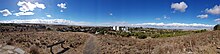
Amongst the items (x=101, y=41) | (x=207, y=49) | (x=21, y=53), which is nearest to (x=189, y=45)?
(x=207, y=49)

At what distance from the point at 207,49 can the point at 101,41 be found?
6.58m

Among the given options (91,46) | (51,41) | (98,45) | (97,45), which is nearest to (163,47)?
(98,45)

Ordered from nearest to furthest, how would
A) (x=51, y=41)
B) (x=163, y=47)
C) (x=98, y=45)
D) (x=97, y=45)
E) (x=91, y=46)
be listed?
Answer: 1. (x=163, y=47)
2. (x=51, y=41)
3. (x=98, y=45)
4. (x=97, y=45)
5. (x=91, y=46)

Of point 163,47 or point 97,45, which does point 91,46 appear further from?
point 163,47

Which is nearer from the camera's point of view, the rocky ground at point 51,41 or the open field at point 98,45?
the open field at point 98,45

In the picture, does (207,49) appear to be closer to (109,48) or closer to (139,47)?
(139,47)

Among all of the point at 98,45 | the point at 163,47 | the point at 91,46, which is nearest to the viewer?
the point at 163,47

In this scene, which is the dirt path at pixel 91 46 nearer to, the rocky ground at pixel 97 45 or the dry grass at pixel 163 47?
the rocky ground at pixel 97 45

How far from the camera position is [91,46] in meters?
16.7

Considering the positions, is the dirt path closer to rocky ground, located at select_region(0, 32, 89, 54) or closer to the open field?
Answer: the open field

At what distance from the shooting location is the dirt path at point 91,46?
15.0 meters

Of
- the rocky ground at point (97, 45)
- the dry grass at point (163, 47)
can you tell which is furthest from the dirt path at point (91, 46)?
the dry grass at point (163, 47)

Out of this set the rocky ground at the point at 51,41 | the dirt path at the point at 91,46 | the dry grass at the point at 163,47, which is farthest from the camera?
the dirt path at the point at 91,46

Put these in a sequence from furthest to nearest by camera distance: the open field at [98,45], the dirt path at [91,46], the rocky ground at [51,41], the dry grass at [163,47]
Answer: the dirt path at [91,46] < the rocky ground at [51,41] < the open field at [98,45] < the dry grass at [163,47]
